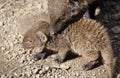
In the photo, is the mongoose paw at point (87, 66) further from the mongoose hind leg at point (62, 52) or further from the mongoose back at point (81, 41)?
the mongoose hind leg at point (62, 52)

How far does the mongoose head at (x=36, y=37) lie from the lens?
4633 millimetres

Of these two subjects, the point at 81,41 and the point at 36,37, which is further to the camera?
the point at 36,37

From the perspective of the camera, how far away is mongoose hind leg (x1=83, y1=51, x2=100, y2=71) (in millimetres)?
4410

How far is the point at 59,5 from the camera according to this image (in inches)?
185

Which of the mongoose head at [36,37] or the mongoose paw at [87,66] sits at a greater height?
the mongoose head at [36,37]

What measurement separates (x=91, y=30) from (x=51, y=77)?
656 mm

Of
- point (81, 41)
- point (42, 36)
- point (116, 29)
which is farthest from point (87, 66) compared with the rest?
point (116, 29)

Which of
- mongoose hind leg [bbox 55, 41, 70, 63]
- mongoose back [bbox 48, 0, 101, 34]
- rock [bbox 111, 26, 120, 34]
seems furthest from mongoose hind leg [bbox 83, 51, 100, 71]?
rock [bbox 111, 26, 120, 34]

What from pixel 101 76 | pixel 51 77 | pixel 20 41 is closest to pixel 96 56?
pixel 101 76

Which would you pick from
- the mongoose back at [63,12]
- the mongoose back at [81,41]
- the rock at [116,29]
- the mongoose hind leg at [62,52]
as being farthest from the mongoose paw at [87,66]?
the rock at [116,29]

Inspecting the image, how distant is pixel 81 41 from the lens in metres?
4.46

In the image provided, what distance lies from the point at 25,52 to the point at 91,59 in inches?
31.7

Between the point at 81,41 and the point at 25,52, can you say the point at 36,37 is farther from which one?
the point at 81,41

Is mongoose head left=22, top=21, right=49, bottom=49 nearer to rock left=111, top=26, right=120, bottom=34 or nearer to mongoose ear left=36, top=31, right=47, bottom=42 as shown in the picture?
mongoose ear left=36, top=31, right=47, bottom=42
